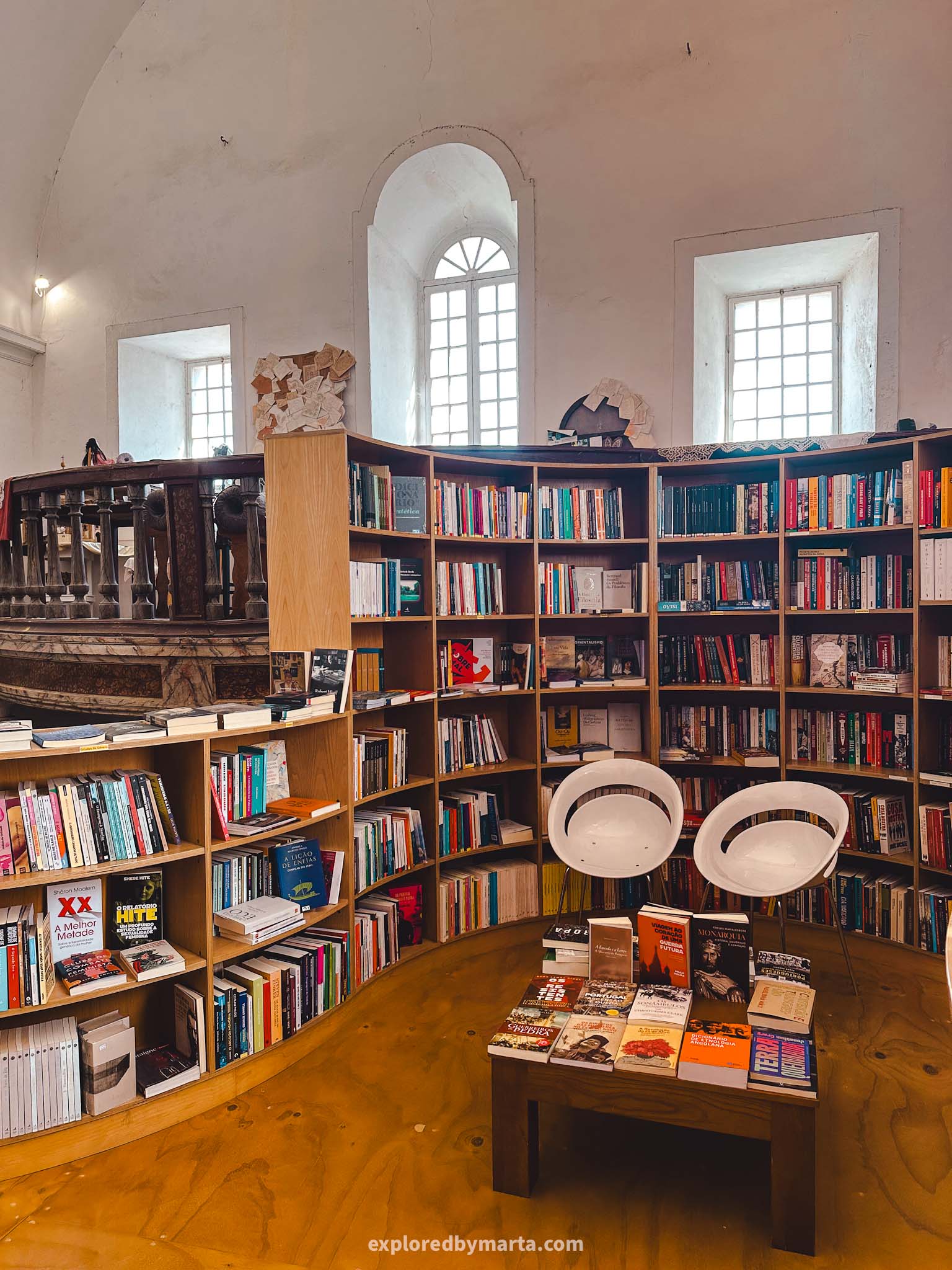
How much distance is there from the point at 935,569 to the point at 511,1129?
9.67 ft

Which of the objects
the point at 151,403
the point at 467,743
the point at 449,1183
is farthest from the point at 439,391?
the point at 449,1183

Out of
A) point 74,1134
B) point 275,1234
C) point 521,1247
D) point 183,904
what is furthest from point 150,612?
point 521,1247

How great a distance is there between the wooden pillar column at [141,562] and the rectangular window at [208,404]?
13.6ft

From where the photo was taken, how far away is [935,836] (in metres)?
3.90

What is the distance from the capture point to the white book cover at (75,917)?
2637 millimetres

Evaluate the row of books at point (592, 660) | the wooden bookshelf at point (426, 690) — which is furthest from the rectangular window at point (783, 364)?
the row of books at point (592, 660)

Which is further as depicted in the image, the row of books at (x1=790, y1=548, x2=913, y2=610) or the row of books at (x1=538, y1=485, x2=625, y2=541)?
the row of books at (x1=538, y1=485, x2=625, y2=541)

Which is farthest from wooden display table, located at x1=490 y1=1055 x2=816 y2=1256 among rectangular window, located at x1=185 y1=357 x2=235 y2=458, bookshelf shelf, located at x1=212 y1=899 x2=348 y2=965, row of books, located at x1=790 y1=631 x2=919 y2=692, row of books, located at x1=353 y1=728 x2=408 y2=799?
rectangular window, located at x1=185 y1=357 x2=235 y2=458

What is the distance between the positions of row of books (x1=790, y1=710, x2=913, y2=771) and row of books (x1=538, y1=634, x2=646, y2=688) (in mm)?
839

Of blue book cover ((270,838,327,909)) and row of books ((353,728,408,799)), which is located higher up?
row of books ((353,728,408,799))

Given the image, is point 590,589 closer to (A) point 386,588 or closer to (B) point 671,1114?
(A) point 386,588

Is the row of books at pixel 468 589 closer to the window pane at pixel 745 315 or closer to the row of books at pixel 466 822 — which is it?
the row of books at pixel 466 822

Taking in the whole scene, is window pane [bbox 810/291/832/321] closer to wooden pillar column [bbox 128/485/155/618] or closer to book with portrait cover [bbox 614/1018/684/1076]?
wooden pillar column [bbox 128/485/155/618]

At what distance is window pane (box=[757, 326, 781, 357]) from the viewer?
19.8ft
